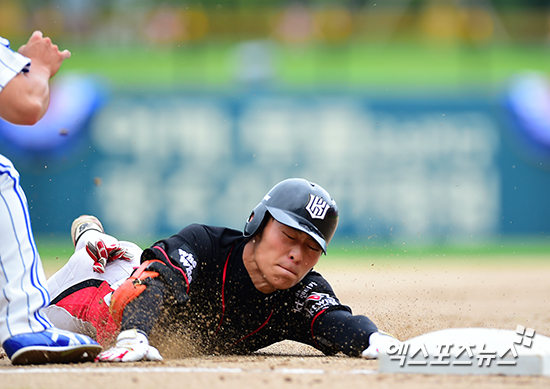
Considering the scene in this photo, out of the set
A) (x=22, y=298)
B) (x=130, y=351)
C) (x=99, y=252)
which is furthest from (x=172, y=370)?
(x=99, y=252)

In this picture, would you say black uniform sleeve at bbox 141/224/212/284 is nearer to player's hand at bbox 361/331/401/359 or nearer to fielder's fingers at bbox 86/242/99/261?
fielder's fingers at bbox 86/242/99/261

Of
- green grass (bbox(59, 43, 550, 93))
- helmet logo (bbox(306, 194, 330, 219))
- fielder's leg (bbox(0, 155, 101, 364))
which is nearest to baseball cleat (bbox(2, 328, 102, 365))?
fielder's leg (bbox(0, 155, 101, 364))

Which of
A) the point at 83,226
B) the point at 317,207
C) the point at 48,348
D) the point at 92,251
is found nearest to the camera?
the point at 48,348

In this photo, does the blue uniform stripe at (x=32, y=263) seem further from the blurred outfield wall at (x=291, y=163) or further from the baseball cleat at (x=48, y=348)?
the blurred outfield wall at (x=291, y=163)

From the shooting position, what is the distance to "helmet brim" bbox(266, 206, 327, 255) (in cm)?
332

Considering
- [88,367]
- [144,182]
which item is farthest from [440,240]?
[88,367]

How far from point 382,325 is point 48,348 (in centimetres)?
260

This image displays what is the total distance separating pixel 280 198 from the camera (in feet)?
11.5

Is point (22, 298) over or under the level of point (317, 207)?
under

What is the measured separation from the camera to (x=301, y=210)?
3.41m

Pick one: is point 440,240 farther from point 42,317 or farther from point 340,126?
point 42,317

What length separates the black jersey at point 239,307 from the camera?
3.39 meters

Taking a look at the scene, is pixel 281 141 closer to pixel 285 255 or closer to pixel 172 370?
pixel 285 255

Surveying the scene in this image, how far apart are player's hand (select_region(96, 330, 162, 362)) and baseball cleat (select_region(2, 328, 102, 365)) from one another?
0.22ft
